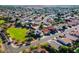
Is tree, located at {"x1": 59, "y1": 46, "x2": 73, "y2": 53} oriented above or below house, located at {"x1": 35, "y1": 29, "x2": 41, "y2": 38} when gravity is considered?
below

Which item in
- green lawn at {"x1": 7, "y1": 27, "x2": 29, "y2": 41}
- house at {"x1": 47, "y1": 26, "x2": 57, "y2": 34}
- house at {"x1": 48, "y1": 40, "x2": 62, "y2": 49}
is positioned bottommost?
house at {"x1": 48, "y1": 40, "x2": 62, "y2": 49}

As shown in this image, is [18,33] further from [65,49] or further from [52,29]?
[65,49]

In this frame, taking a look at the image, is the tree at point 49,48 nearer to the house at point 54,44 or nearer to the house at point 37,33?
the house at point 54,44

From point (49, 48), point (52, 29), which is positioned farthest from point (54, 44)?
point (52, 29)

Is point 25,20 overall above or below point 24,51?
above

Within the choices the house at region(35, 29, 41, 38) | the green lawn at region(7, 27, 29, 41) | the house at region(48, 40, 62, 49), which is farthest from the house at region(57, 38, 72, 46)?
the green lawn at region(7, 27, 29, 41)

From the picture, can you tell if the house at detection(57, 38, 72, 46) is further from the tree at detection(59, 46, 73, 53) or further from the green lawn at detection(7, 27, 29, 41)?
the green lawn at detection(7, 27, 29, 41)
